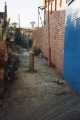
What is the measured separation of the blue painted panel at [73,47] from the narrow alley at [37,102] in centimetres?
50

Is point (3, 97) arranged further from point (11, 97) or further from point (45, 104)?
point (45, 104)

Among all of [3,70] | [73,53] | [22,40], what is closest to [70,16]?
[73,53]

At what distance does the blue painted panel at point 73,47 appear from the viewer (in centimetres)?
1077

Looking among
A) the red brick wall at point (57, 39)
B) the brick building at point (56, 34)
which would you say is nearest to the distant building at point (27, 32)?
the brick building at point (56, 34)

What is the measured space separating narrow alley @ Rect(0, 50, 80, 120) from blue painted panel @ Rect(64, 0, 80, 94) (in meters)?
0.50

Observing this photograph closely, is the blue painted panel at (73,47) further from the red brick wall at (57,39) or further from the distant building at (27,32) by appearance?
the distant building at (27,32)

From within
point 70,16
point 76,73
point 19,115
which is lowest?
point 19,115

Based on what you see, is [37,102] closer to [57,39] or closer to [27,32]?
[57,39]

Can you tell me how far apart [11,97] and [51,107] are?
6.58ft

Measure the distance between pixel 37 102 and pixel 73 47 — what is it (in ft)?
8.67

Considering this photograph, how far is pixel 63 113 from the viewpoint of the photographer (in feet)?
27.8

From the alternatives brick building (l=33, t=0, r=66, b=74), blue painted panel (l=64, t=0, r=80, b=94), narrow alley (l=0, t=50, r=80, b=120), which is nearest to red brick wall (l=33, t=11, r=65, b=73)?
brick building (l=33, t=0, r=66, b=74)

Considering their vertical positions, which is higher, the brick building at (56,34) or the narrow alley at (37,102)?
the brick building at (56,34)

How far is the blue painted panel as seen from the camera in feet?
35.3
